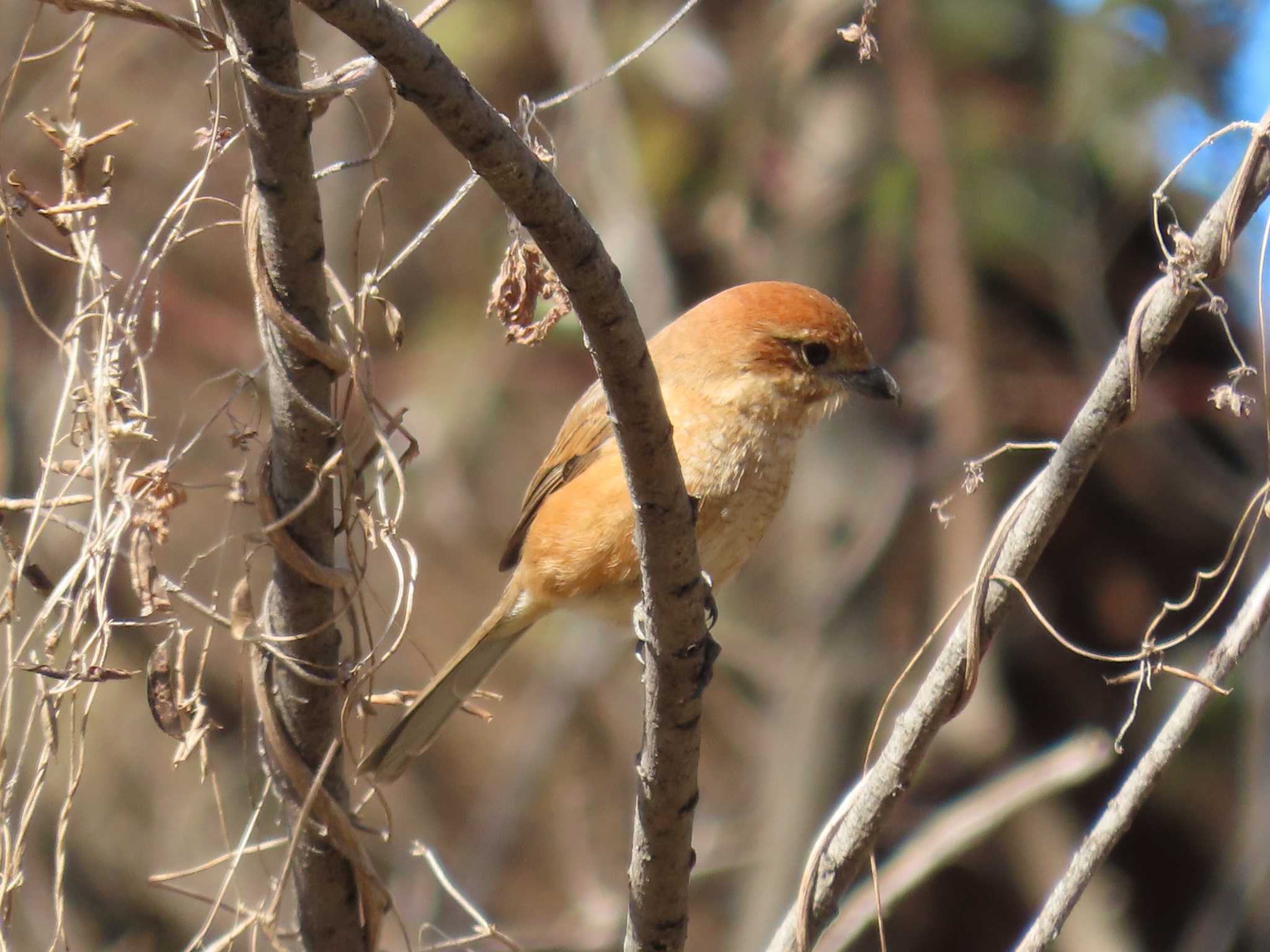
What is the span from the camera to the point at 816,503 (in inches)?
213

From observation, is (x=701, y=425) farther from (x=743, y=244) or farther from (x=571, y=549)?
(x=743, y=244)

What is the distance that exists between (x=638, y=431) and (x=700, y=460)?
1.19 meters

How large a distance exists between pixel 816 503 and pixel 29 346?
130 inches

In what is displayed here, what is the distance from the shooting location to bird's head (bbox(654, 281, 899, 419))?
3.28m

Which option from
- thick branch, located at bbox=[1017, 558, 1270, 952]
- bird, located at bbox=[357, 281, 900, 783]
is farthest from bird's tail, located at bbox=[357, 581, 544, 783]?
thick branch, located at bbox=[1017, 558, 1270, 952]

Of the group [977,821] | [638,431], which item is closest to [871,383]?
[977,821]

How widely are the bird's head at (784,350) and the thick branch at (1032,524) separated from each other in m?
1.37

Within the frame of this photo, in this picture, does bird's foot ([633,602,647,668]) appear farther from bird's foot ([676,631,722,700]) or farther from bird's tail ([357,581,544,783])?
bird's tail ([357,581,544,783])

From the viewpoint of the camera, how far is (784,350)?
3357mm

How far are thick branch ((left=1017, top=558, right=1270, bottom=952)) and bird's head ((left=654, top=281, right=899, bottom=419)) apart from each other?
4.94 ft

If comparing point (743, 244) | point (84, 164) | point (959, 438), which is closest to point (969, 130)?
point (743, 244)

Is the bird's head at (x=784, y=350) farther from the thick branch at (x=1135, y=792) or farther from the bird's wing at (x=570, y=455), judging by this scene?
the thick branch at (x=1135, y=792)

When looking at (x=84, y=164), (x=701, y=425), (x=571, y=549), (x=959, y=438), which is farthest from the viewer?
(x=959, y=438)

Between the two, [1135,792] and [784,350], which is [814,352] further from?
[1135,792]
